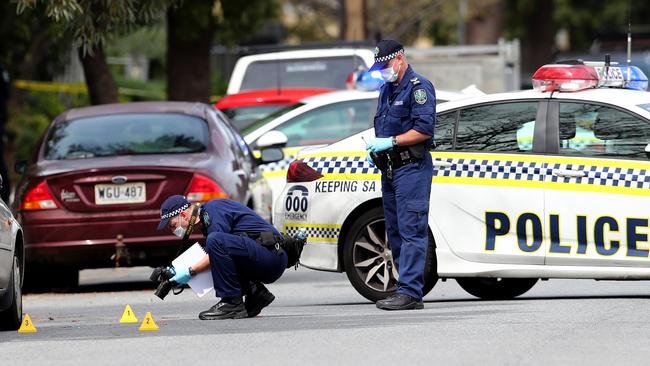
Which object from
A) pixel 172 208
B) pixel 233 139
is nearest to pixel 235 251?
pixel 172 208

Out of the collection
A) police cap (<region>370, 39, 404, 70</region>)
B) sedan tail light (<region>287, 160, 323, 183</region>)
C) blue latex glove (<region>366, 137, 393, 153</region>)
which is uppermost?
police cap (<region>370, 39, 404, 70</region>)

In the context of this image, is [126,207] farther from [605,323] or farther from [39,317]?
[605,323]

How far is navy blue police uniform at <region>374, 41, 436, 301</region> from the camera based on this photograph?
10375 mm

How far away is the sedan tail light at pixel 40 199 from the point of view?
12.8 metres

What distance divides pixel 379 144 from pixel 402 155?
0.16 meters

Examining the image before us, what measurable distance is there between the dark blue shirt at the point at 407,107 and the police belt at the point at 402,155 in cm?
10

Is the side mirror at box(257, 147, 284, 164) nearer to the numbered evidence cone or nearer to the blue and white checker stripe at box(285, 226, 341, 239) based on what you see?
the blue and white checker stripe at box(285, 226, 341, 239)

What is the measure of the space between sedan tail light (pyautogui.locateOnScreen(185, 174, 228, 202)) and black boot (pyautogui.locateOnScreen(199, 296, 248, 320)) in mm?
2453

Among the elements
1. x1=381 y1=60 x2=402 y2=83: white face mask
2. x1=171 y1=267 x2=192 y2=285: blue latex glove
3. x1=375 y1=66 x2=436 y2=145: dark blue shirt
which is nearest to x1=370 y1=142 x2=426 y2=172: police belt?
x1=375 y1=66 x2=436 y2=145: dark blue shirt

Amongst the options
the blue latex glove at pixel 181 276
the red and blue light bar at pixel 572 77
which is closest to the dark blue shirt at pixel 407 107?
the red and blue light bar at pixel 572 77

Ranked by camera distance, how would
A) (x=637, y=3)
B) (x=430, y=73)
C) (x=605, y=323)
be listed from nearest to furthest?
(x=605, y=323) < (x=430, y=73) < (x=637, y=3)

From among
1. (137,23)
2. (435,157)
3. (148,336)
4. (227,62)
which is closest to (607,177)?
(435,157)

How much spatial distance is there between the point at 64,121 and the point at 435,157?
404 cm

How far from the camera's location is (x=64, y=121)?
1380 centimetres
